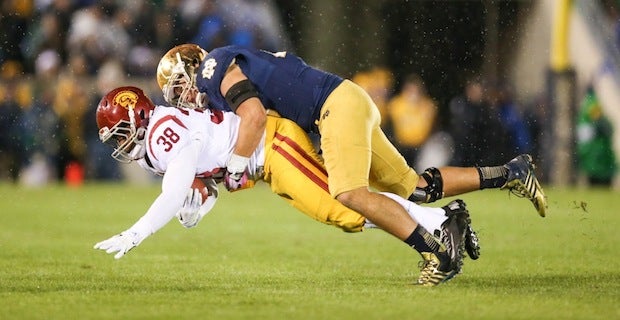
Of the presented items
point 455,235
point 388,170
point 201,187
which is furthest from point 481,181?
point 201,187

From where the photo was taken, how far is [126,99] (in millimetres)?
5785

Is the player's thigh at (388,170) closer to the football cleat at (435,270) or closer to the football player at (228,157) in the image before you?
the football player at (228,157)

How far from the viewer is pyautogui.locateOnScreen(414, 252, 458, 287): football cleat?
18.3ft

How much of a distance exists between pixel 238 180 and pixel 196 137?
29cm

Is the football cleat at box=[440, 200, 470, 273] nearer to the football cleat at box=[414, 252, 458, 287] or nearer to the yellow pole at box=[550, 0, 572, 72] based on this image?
the football cleat at box=[414, 252, 458, 287]

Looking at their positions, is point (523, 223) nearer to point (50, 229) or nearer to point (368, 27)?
point (50, 229)

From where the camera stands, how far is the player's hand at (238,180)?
5.66m

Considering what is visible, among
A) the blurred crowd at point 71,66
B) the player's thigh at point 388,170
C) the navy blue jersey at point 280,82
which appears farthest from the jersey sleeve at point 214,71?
the blurred crowd at point 71,66

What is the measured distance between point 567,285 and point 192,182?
189 cm

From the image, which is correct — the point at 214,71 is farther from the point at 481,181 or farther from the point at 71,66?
the point at 71,66

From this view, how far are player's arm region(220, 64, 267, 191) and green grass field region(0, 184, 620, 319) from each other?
61 cm

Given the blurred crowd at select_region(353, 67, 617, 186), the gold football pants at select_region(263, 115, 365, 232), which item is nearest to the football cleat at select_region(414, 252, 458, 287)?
the gold football pants at select_region(263, 115, 365, 232)

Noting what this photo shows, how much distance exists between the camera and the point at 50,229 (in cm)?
915

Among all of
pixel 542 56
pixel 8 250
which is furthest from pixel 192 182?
pixel 542 56
